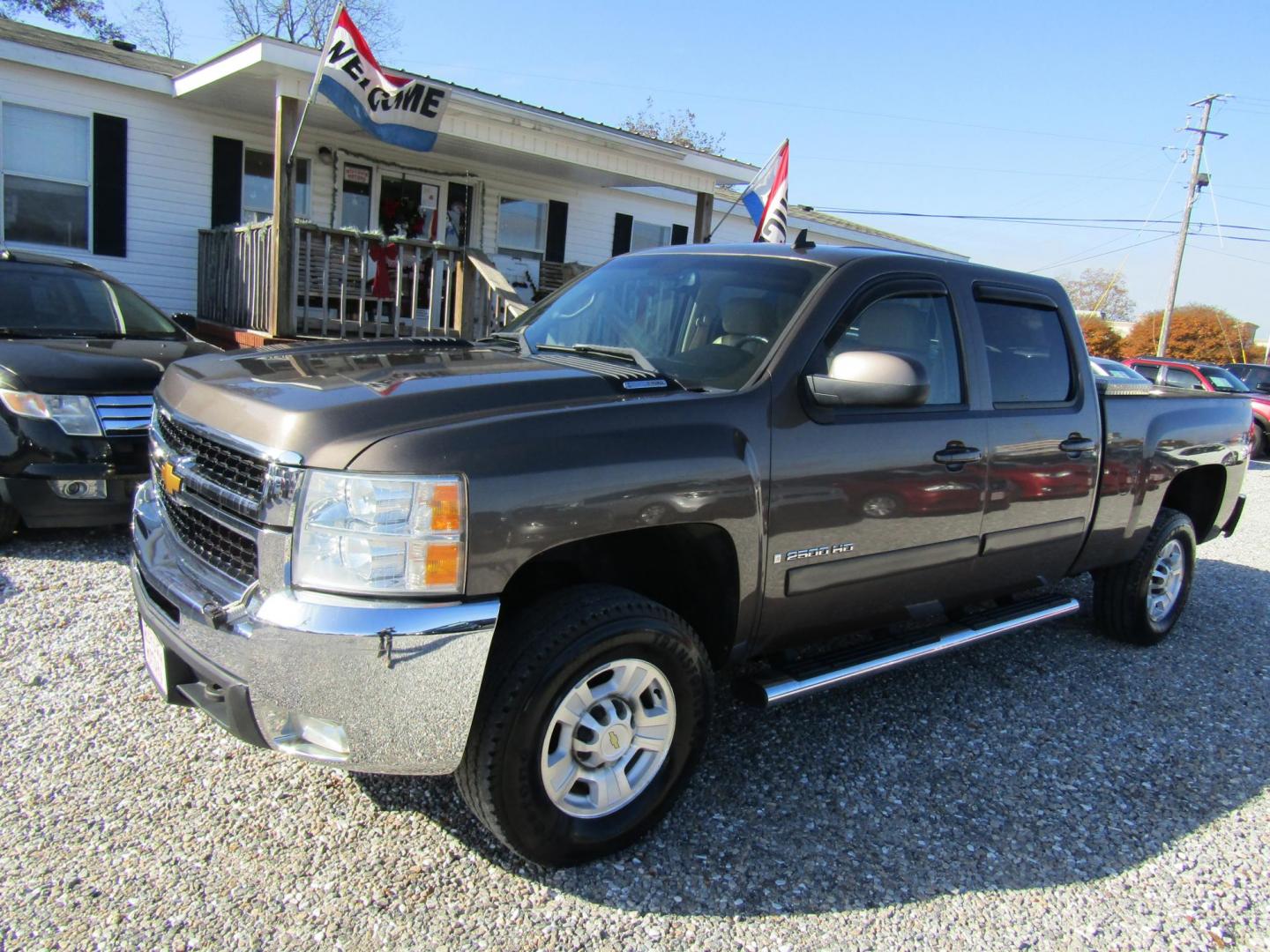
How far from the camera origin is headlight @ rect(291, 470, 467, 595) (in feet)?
7.56

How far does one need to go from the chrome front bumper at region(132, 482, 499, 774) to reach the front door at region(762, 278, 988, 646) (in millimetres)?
1169

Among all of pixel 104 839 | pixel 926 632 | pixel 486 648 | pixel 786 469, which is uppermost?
pixel 786 469

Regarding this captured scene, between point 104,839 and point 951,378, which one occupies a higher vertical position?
point 951,378

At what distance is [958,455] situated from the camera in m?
3.57

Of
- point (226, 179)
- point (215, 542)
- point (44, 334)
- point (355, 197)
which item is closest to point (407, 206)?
point (355, 197)

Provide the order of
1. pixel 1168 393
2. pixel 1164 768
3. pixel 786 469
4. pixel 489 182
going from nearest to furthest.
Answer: pixel 786 469 → pixel 1164 768 → pixel 1168 393 → pixel 489 182

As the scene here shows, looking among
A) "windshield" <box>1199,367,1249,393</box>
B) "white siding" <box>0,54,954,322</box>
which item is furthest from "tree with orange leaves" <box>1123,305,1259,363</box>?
"white siding" <box>0,54,954,322</box>

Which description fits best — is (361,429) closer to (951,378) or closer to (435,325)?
(951,378)

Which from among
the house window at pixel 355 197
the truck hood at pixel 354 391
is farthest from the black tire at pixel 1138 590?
the house window at pixel 355 197

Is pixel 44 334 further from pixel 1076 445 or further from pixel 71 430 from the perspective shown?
pixel 1076 445

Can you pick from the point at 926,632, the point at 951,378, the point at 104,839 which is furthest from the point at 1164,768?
the point at 104,839

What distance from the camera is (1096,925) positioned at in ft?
8.81

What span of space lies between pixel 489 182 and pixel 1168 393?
10.9 metres

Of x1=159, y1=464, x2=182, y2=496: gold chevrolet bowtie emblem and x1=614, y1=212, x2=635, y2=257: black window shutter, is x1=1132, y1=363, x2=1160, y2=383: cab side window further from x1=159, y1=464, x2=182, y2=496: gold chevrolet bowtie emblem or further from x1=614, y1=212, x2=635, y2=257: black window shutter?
x1=159, y1=464, x2=182, y2=496: gold chevrolet bowtie emblem
